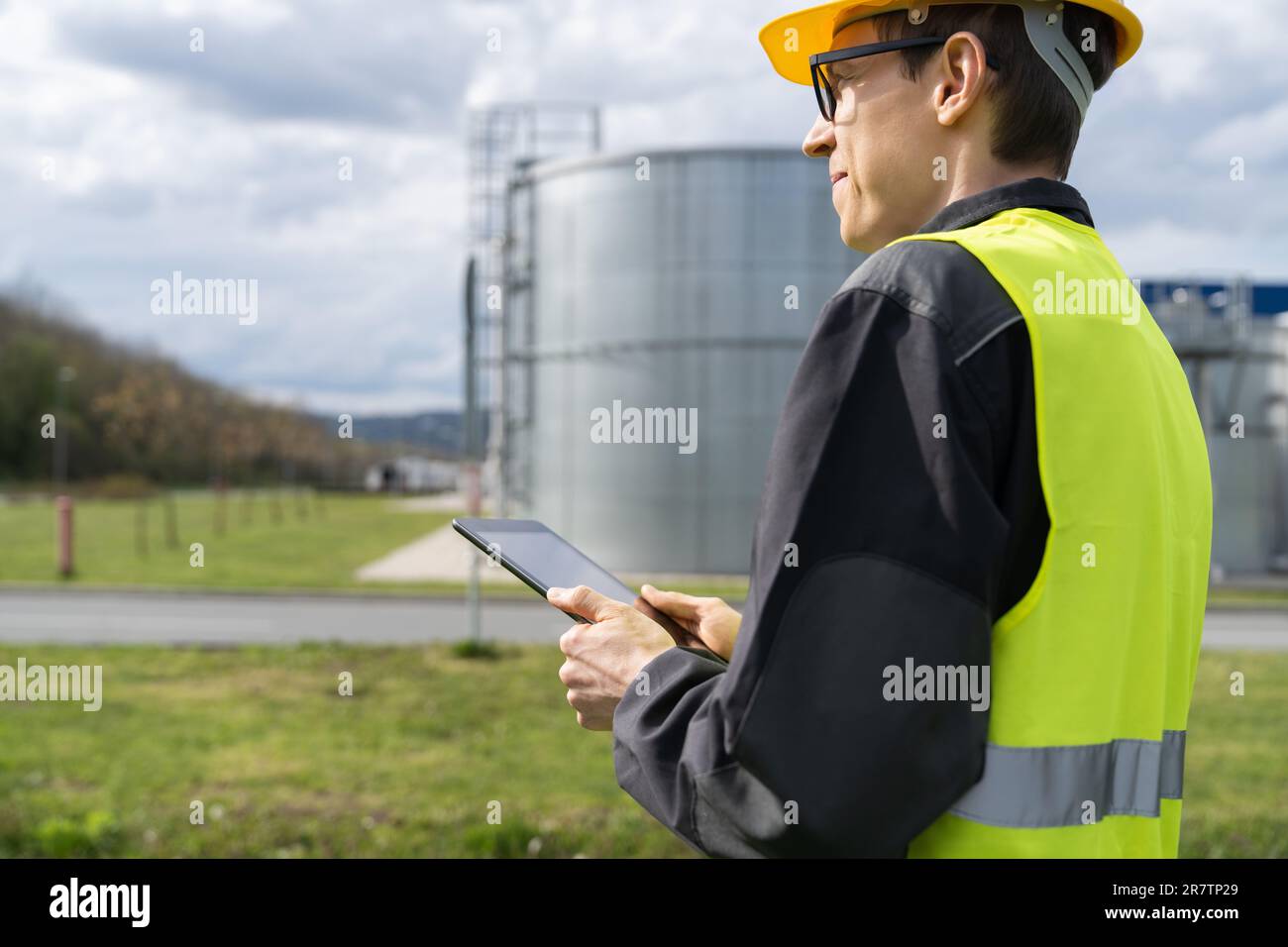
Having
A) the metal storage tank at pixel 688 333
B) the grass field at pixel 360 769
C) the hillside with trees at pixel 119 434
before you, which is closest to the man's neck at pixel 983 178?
the grass field at pixel 360 769

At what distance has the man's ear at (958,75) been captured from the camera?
132 centimetres

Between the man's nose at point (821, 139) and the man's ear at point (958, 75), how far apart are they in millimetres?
188

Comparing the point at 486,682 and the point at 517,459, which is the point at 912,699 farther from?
the point at 517,459

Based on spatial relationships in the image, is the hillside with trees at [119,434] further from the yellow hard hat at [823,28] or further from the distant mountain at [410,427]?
the yellow hard hat at [823,28]

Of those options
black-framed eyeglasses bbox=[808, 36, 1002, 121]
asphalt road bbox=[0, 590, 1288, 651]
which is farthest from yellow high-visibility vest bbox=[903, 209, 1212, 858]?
asphalt road bbox=[0, 590, 1288, 651]

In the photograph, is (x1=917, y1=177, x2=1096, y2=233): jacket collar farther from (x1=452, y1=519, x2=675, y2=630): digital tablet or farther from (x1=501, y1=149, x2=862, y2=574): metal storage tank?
(x1=501, y1=149, x2=862, y2=574): metal storage tank

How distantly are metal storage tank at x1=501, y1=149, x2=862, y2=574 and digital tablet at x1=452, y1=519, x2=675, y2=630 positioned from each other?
15.6 meters

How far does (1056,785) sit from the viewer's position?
1173 millimetres

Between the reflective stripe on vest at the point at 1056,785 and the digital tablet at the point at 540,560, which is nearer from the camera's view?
the reflective stripe on vest at the point at 1056,785

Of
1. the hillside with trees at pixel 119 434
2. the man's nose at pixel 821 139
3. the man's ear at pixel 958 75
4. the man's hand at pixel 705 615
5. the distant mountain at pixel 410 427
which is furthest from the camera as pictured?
the hillside with trees at pixel 119 434

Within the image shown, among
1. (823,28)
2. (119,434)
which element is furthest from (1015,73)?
(119,434)

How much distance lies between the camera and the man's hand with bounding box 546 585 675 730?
4.52 ft
